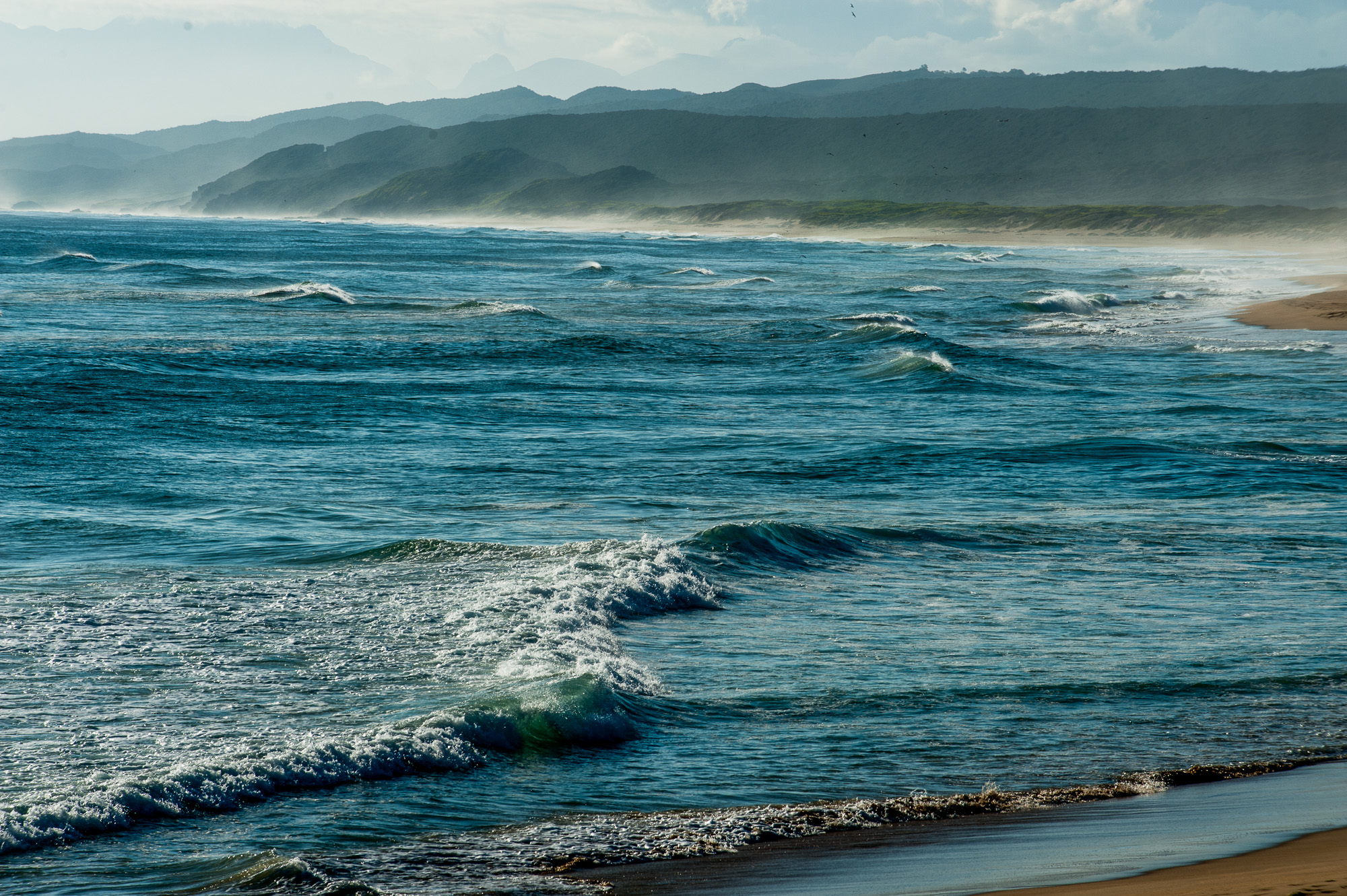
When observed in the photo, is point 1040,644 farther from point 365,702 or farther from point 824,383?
point 824,383

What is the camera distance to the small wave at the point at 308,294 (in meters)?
39.2

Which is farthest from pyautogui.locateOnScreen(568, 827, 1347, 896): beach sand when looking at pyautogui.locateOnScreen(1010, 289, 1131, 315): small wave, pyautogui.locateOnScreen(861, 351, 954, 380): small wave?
pyautogui.locateOnScreen(1010, 289, 1131, 315): small wave

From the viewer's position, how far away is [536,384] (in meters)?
22.6

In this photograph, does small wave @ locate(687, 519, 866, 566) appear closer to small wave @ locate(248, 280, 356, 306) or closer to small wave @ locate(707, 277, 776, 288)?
small wave @ locate(248, 280, 356, 306)

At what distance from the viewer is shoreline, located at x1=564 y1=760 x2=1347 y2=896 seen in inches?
181

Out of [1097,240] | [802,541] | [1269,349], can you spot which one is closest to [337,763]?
[802,541]

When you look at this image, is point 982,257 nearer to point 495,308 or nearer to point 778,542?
point 495,308

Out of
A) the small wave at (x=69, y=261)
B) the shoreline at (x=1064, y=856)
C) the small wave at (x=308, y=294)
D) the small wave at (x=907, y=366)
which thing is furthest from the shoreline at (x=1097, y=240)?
the small wave at (x=69, y=261)

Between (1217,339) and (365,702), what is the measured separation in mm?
28695

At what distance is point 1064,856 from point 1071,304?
3862 centimetres

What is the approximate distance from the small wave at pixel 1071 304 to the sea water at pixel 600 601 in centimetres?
1527

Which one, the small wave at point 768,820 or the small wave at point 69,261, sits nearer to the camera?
the small wave at point 768,820

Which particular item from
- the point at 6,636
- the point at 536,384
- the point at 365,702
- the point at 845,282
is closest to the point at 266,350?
the point at 536,384

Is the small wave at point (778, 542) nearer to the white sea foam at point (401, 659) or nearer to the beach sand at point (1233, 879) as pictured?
the white sea foam at point (401, 659)
